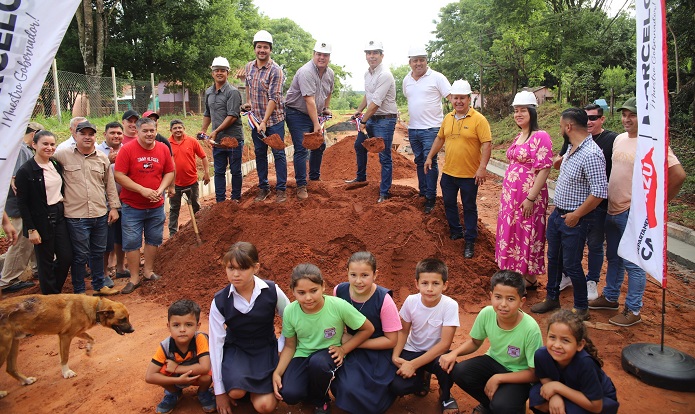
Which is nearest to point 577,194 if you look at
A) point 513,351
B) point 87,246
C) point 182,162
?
point 513,351

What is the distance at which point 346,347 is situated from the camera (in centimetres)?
312

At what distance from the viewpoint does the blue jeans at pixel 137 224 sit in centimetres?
531

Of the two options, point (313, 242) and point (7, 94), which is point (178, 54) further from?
point (7, 94)

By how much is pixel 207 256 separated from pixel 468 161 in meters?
3.21

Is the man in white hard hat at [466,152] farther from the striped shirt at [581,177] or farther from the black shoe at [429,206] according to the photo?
Answer: the striped shirt at [581,177]

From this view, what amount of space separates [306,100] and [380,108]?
100 centimetres

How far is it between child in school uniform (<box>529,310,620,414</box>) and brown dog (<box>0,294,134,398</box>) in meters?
3.18

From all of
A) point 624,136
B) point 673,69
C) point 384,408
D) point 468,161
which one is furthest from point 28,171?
point 673,69

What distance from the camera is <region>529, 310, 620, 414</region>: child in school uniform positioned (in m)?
2.58

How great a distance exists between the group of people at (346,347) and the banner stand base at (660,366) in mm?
1155

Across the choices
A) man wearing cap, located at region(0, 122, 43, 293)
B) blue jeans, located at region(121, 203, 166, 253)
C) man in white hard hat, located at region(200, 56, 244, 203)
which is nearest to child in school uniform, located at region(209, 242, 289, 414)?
blue jeans, located at region(121, 203, 166, 253)

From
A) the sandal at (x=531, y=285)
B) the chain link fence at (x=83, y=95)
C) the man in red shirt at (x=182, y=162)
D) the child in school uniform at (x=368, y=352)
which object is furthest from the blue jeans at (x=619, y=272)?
the chain link fence at (x=83, y=95)

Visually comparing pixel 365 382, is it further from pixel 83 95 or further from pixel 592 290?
pixel 83 95

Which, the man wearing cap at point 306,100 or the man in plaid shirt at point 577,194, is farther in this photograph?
the man wearing cap at point 306,100
